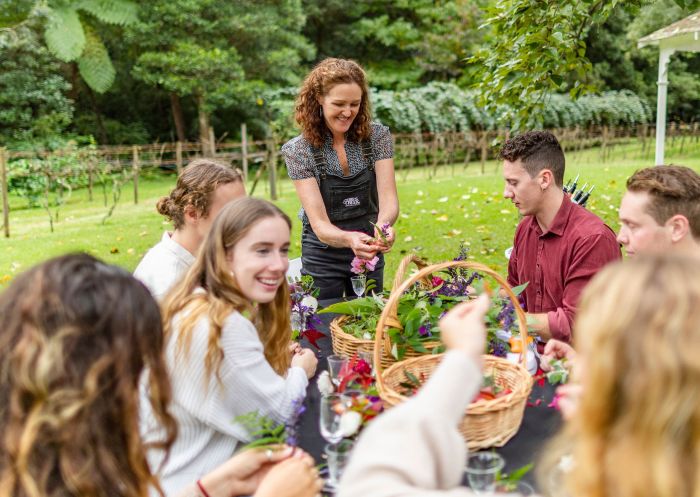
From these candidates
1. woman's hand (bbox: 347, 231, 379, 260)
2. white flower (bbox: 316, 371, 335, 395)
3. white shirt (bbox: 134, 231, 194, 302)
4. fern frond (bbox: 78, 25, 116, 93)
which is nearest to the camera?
white flower (bbox: 316, 371, 335, 395)

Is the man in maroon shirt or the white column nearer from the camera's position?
the man in maroon shirt

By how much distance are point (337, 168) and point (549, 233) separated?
1.17m

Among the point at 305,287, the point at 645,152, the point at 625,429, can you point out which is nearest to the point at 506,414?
the point at 625,429

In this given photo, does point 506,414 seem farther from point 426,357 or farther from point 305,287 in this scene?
point 305,287

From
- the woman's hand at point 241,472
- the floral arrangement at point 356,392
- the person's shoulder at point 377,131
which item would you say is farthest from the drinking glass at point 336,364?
the person's shoulder at point 377,131

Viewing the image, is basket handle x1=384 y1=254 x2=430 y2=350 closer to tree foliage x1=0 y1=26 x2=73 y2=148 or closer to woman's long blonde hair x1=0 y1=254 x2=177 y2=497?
woman's long blonde hair x1=0 y1=254 x2=177 y2=497

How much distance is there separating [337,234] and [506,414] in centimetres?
174

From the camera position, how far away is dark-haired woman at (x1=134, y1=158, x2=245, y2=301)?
2.77 metres

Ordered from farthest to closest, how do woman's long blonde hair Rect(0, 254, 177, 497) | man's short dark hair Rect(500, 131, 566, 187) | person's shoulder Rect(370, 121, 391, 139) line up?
person's shoulder Rect(370, 121, 391, 139), man's short dark hair Rect(500, 131, 566, 187), woman's long blonde hair Rect(0, 254, 177, 497)

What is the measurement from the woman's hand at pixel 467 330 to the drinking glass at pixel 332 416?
0.52 m

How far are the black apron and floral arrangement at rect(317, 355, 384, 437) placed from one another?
4.73 ft

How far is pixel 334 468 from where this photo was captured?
1685 mm

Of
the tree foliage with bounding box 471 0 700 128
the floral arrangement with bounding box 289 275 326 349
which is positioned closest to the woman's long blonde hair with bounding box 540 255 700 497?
the floral arrangement with bounding box 289 275 326 349

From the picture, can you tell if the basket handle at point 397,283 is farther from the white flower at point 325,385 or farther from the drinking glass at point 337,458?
the drinking glass at point 337,458
